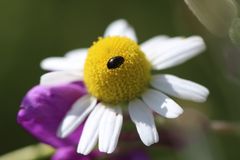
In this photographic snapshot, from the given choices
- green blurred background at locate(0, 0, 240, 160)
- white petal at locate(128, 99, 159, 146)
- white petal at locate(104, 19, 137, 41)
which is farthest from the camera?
green blurred background at locate(0, 0, 240, 160)

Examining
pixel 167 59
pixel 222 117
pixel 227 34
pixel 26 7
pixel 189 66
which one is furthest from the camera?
pixel 26 7

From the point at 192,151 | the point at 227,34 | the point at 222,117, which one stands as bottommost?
the point at 222,117

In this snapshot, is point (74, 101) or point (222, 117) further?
point (222, 117)

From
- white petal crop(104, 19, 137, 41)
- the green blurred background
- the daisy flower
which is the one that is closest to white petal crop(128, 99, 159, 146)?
the daisy flower

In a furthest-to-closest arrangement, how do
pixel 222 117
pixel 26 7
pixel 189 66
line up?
1. pixel 26 7
2. pixel 189 66
3. pixel 222 117

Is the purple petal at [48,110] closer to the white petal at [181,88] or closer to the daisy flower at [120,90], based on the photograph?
the daisy flower at [120,90]

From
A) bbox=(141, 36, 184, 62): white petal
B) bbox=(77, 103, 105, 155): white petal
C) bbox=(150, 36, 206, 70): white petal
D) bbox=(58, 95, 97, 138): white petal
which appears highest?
bbox=(58, 95, 97, 138): white petal

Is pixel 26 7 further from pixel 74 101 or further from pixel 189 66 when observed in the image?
pixel 74 101

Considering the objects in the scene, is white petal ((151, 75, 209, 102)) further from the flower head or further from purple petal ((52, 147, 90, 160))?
purple petal ((52, 147, 90, 160))

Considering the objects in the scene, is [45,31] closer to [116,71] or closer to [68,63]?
[68,63]

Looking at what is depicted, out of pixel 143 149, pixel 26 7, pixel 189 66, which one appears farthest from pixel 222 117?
pixel 26 7
